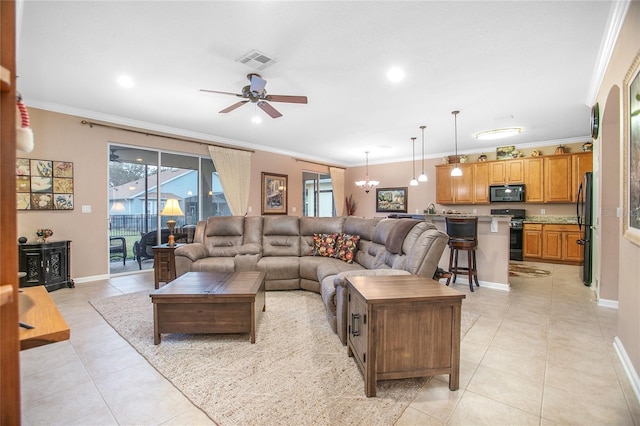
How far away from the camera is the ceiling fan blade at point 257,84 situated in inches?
119

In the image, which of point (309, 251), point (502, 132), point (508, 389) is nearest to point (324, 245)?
point (309, 251)

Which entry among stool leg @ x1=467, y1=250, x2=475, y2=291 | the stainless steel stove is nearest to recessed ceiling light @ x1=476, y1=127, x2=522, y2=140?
stool leg @ x1=467, y1=250, x2=475, y2=291

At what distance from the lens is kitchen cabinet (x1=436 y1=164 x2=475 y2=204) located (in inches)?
276

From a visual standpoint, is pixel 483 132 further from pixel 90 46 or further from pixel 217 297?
pixel 90 46

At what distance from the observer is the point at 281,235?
456 centimetres

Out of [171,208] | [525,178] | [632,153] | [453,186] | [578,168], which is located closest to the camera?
[632,153]

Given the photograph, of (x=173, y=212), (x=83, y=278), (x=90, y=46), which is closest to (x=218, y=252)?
(x=173, y=212)

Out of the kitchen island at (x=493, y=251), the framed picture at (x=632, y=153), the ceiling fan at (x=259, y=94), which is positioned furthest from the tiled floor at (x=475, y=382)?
the ceiling fan at (x=259, y=94)

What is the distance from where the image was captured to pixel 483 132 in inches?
206

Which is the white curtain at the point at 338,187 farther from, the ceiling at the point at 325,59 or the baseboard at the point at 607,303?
the baseboard at the point at 607,303

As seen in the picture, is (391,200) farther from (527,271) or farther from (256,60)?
(256,60)

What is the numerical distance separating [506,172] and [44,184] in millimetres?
8542

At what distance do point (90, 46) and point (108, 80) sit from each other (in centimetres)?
79

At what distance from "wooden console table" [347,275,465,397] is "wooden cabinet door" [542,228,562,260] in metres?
5.74
